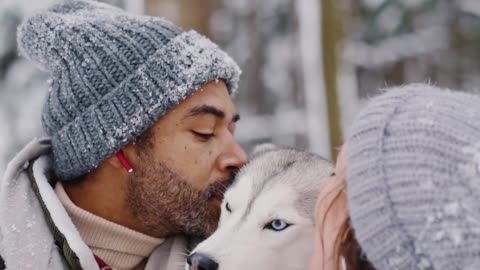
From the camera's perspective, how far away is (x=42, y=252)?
278 cm

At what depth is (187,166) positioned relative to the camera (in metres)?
3.08

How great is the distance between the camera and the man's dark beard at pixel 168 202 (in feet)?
10.0

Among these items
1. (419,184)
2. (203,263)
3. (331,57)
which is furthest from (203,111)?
(331,57)

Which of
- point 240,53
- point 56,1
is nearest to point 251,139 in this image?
point 240,53

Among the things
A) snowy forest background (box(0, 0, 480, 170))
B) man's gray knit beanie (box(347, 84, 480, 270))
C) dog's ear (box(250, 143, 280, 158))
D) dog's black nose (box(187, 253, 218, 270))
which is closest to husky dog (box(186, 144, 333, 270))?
dog's black nose (box(187, 253, 218, 270))

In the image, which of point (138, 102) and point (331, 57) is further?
point (331, 57)

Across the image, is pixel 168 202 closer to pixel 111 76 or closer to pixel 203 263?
pixel 111 76

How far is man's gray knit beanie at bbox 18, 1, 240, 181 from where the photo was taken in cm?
307

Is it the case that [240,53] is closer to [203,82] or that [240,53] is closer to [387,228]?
[203,82]

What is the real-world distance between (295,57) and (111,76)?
947 centimetres

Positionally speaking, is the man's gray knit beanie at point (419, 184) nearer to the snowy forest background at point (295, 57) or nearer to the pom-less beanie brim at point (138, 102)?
the pom-less beanie brim at point (138, 102)

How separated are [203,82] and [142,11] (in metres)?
3.40

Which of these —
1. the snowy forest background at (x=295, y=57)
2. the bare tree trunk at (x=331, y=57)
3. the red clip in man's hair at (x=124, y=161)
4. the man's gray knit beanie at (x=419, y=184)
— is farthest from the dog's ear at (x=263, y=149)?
→ the snowy forest background at (x=295, y=57)

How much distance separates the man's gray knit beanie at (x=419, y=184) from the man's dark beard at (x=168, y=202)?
118 centimetres
